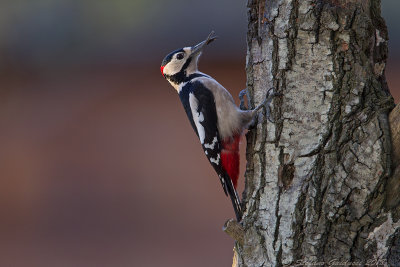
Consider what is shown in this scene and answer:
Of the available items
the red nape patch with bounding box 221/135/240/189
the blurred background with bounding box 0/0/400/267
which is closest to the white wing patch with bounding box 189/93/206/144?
the red nape patch with bounding box 221/135/240/189

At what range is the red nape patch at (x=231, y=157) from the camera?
12.5ft

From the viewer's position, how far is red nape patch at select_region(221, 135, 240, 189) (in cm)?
380

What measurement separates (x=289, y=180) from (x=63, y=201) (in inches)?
254

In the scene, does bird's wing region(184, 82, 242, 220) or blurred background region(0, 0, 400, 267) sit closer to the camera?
bird's wing region(184, 82, 242, 220)

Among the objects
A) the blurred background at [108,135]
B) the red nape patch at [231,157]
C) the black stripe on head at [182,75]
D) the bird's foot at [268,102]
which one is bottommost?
the blurred background at [108,135]

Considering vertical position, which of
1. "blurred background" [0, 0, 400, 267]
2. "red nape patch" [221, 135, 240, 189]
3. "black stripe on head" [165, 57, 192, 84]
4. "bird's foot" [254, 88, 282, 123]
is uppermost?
"bird's foot" [254, 88, 282, 123]

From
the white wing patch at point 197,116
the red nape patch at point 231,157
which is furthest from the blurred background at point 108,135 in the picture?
the red nape patch at point 231,157

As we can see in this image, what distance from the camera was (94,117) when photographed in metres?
8.43

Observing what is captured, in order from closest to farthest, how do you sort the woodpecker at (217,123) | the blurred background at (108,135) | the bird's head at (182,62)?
the woodpecker at (217,123) < the bird's head at (182,62) < the blurred background at (108,135)

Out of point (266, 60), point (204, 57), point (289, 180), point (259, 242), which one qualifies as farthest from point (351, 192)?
point (204, 57)

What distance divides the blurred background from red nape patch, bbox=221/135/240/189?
12.0ft

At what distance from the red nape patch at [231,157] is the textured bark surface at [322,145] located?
0.78 meters

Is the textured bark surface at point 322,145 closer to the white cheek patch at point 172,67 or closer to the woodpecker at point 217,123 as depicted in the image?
the woodpecker at point 217,123

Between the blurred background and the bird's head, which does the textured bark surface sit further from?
the blurred background
